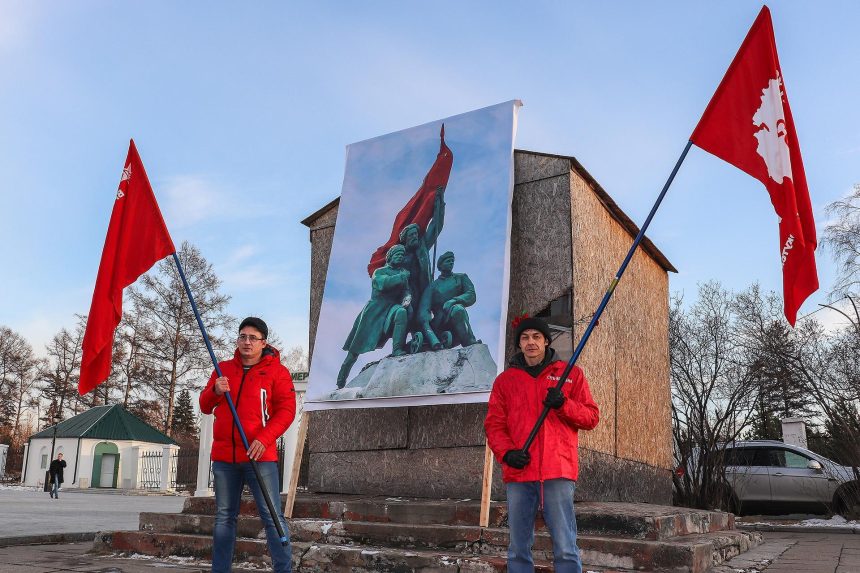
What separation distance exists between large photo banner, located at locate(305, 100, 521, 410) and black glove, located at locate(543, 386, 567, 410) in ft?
6.61

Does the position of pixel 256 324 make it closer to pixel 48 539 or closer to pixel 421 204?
pixel 421 204

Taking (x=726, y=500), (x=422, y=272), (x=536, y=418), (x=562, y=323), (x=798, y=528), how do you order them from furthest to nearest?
(x=726, y=500) < (x=798, y=528) < (x=422, y=272) < (x=562, y=323) < (x=536, y=418)

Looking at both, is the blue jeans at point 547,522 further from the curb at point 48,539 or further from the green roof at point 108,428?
the green roof at point 108,428

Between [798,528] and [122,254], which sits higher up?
[122,254]

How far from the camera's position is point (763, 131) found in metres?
4.59

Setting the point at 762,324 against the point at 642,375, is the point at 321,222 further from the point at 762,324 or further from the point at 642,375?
the point at 762,324

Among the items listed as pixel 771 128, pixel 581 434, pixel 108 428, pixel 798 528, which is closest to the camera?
pixel 771 128

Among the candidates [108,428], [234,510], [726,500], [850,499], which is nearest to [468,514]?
[234,510]

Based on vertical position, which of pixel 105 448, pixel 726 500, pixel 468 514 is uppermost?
pixel 468 514

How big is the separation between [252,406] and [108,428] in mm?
30690

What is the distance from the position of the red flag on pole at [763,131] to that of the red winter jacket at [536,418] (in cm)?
171

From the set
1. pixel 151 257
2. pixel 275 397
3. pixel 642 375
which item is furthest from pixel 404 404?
pixel 642 375

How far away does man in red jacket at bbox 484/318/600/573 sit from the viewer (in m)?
3.47

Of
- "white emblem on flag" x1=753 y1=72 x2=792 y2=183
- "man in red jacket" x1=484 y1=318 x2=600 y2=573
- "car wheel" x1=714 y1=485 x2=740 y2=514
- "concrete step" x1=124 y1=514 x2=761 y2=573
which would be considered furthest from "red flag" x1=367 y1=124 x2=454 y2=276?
"car wheel" x1=714 y1=485 x2=740 y2=514
